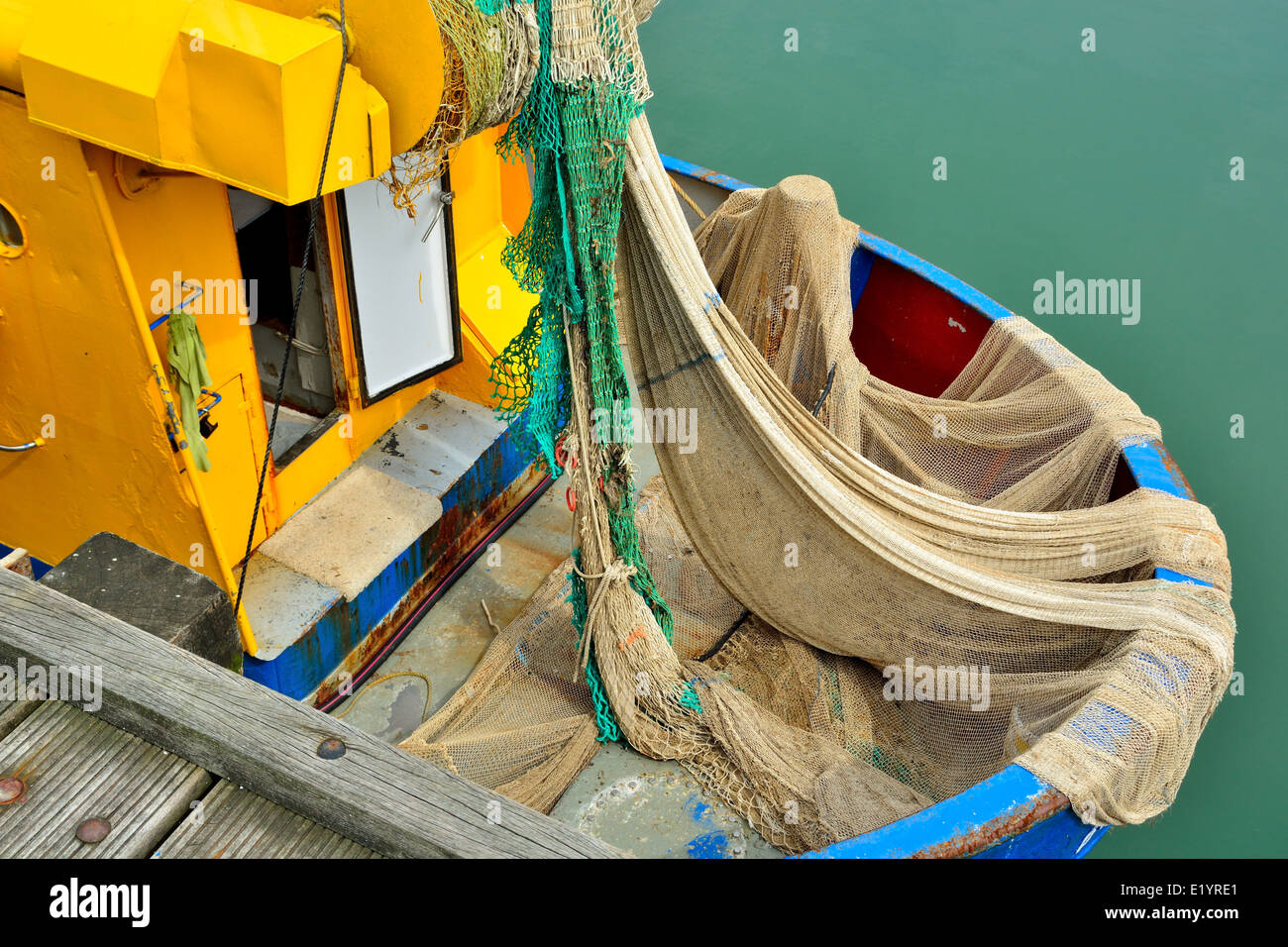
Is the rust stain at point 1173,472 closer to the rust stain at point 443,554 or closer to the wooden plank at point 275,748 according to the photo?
the rust stain at point 443,554

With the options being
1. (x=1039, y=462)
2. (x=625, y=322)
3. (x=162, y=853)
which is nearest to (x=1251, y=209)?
(x=1039, y=462)

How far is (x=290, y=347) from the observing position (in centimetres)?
418

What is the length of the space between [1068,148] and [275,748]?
8693 millimetres

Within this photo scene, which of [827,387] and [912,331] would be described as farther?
[912,331]

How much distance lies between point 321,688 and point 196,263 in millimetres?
1635

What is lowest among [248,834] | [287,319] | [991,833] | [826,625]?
[826,625]

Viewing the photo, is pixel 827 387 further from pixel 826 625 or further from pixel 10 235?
pixel 10 235

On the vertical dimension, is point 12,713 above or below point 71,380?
→ above

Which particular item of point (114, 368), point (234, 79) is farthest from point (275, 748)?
point (114, 368)

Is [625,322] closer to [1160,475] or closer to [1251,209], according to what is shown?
[1160,475]

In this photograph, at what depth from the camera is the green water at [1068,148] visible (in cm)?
741

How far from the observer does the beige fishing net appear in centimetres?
377

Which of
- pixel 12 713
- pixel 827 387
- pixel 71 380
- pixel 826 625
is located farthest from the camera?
pixel 827 387

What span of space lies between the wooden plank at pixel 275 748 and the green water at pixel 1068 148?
5524 mm
